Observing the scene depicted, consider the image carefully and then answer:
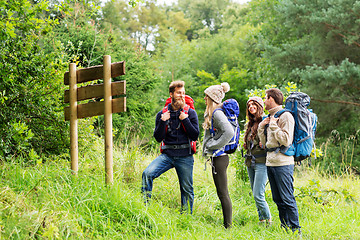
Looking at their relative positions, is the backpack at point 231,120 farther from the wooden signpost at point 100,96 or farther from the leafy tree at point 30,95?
the leafy tree at point 30,95

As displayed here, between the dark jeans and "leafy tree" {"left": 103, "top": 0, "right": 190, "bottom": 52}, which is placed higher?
"leafy tree" {"left": 103, "top": 0, "right": 190, "bottom": 52}

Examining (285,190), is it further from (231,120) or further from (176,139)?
(176,139)

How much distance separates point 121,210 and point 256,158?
187cm

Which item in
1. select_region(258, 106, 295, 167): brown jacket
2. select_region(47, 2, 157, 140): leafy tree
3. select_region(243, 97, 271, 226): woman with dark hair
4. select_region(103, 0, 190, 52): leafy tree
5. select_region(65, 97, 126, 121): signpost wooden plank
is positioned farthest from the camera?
select_region(103, 0, 190, 52): leafy tree

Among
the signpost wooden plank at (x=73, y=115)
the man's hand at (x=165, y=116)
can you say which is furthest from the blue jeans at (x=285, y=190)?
the signpost wooden plank at (x=73, y=115)

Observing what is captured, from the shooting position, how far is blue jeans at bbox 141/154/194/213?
4.57 meters

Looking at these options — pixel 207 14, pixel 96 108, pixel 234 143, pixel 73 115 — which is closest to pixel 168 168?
pixel 234 143

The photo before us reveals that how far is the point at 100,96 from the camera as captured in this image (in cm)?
460

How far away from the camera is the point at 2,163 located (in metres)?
5.00

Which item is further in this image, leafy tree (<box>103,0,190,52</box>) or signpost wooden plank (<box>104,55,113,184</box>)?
leafy tree (<box>103,0,190,52</box>)

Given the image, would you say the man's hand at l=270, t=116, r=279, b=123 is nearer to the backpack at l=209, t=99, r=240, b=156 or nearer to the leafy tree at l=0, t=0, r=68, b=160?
the backpack at l=209, t=99, r=240, b=156

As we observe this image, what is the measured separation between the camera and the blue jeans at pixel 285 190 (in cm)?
430

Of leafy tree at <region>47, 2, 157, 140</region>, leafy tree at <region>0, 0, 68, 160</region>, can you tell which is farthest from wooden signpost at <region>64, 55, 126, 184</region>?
leafy tree at <region>47, 2, 157, 140</region>

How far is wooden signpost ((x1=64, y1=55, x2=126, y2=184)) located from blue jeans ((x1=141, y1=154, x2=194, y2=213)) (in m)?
0.44
